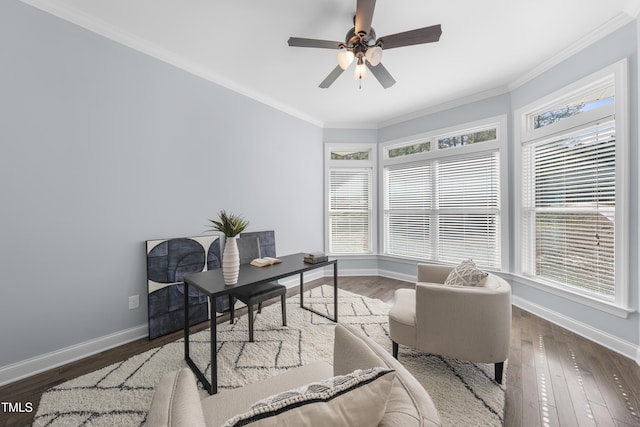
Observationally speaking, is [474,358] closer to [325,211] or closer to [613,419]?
[613,419]

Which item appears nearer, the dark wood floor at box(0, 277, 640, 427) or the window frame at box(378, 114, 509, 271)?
the dark wood floor at box(0, 277, 640, 427)

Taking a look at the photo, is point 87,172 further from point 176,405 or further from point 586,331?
point 586,331

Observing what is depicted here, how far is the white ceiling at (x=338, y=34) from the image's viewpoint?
2012 mm

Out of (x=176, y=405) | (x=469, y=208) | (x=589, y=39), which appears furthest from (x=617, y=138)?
(x=176, y=405)

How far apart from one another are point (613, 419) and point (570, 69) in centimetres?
304

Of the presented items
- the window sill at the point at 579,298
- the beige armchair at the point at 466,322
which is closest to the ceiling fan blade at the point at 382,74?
the beige armchair at the point at 466,322

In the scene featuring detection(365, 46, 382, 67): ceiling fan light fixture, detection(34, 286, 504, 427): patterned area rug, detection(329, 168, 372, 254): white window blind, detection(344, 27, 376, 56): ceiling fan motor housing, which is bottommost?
detection(34, 286, 504, 427): patterned area rug

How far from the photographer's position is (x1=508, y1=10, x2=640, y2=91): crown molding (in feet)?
6.80

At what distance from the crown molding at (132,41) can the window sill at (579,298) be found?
4.14 metres

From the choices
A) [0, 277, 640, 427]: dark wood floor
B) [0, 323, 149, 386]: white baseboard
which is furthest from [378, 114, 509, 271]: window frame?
[0, 323, 149, 386]: white baseboard

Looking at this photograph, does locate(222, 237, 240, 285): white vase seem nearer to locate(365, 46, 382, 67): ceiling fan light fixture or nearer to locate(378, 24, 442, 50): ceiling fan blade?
locate(365, 46, 382, 67): ceiling fan light fixture

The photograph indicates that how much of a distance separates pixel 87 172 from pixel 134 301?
1.22 meters

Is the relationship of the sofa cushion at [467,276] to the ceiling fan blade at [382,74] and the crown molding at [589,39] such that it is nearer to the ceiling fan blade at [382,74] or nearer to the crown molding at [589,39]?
the ceiling fan blade at [382,74]

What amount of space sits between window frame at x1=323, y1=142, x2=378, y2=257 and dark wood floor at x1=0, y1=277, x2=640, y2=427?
8.04 feet
